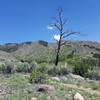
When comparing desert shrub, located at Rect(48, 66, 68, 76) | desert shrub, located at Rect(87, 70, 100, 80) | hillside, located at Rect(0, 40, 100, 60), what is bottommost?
desert shrub, located at Rect(87, 70, 100, 80)

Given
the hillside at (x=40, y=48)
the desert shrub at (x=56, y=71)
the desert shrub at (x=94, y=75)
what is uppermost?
the hillside at (x=40, y=48)

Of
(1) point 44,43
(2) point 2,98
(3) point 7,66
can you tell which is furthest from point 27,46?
(2) point 2,98

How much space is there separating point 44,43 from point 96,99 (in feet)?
532

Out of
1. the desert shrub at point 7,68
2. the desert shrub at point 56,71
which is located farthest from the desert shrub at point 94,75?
the desert shrub at point 7,68

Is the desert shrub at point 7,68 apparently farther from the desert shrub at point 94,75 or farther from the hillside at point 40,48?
the hillside at point 40,48

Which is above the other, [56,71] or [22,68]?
[22,68]

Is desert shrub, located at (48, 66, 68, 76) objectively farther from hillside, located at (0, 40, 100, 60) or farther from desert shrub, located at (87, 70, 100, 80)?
hillside, located at (0, 40, 100, 60)

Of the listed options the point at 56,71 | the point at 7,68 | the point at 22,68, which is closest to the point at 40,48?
the point at 22,68

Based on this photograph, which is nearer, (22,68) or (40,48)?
(22,68)

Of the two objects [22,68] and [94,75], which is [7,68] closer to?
[22,68]

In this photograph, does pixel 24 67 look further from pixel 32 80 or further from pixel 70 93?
pixel 70 93

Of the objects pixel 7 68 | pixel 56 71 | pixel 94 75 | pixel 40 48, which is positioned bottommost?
pixel 94 75

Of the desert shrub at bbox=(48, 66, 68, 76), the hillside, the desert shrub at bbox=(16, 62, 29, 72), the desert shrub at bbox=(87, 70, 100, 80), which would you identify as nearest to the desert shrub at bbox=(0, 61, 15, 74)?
the desert shrub at bbox=(16, 62, 29, 72)

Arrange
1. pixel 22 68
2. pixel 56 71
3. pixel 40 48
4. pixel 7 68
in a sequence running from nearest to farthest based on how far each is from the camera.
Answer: pixel 7 68, pixel 56 71, pixel 22 68, pixel 40 48
